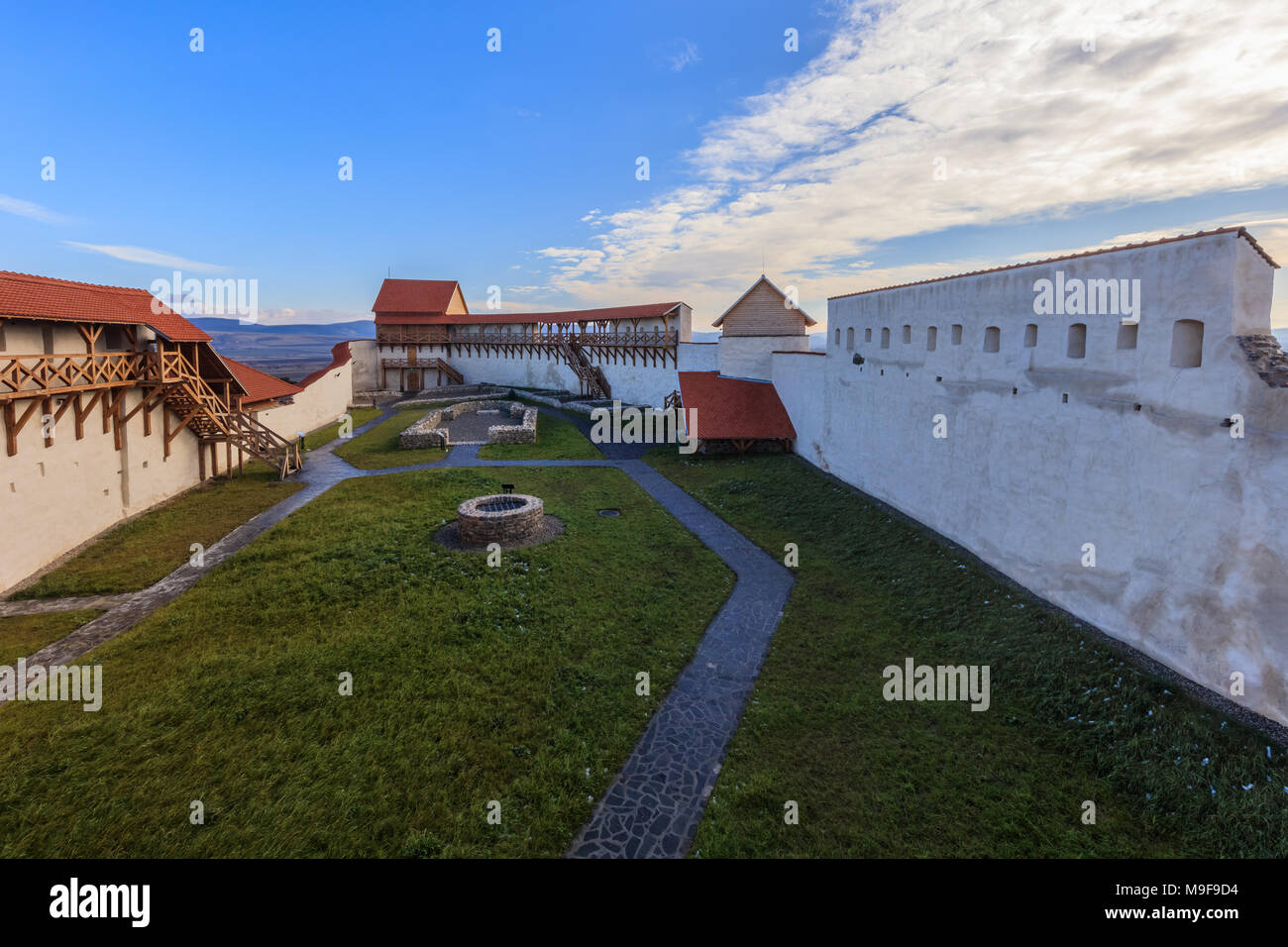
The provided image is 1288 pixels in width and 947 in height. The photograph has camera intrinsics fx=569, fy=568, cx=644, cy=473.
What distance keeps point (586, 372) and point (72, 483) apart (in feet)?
97.1

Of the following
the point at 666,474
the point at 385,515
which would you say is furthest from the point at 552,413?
the point at 385,515

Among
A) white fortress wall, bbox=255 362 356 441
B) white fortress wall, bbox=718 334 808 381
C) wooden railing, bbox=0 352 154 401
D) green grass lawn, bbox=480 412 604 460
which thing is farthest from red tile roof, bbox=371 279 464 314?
wooden railing, bbox=0 352 154 401

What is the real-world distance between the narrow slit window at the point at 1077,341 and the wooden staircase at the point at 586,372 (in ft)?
103

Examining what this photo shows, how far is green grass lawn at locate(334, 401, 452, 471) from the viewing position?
24672 millimetres

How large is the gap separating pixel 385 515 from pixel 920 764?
1504 cm

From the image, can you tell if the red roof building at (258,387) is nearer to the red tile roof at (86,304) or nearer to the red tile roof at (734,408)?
the red tile roof at (86,304)

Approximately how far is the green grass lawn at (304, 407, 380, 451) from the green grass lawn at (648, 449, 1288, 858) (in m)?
27.3

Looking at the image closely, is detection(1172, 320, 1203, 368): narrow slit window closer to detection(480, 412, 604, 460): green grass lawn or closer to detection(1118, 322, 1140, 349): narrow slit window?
detection(1118, 322, 1140, 349): narrow slit window

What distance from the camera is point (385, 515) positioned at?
55.7 feet

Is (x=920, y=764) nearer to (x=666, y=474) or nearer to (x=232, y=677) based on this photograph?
(x=232, y=677)

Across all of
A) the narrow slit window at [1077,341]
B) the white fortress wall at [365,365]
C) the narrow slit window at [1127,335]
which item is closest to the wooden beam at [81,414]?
the narrow slit window at [1077,341]

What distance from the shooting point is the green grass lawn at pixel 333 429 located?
29.6 metres

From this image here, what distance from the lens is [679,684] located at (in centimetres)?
943

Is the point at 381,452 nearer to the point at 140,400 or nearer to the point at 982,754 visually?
the point at 140,400
